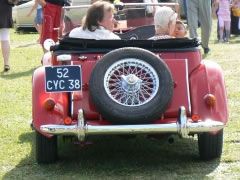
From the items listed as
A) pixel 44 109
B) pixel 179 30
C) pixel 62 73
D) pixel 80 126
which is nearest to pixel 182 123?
pixel 80 126

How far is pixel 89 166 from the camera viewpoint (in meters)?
5.13

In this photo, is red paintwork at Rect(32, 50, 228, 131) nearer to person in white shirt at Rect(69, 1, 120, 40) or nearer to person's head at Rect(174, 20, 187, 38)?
person in white shirt at Rect(69, 1, 120, 40)

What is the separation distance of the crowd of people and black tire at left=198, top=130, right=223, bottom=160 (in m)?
1.04

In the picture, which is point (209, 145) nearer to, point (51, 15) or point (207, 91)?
point (207, 91)

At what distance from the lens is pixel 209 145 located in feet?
16.5

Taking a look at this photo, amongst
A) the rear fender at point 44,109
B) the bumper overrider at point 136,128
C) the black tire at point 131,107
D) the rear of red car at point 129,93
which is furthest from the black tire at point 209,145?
the rear fender at point 44,109

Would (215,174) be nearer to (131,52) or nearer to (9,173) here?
(131,52)

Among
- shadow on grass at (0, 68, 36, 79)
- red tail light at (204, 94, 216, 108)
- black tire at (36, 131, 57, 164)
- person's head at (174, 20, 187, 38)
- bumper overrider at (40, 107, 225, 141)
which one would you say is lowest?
shadow on grass at (0, 68, 36, 79)

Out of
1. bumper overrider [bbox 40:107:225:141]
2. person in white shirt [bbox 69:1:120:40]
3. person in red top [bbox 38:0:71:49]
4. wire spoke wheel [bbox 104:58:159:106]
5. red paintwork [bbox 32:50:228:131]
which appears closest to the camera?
bumper overrider [bbox 40:107:225:141]

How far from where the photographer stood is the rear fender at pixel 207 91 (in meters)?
4.91

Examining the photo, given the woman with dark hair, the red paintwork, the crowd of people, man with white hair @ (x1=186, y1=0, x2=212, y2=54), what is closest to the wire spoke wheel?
the red paintwork

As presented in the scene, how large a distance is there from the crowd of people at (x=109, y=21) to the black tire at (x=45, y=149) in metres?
1.02

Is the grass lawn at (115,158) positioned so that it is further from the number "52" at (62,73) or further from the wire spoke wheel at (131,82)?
the number "52" at (62,73)

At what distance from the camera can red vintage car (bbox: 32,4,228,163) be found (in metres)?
4.63
